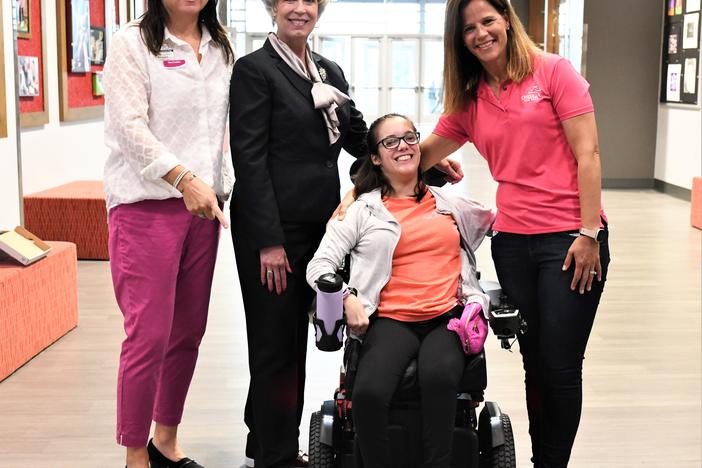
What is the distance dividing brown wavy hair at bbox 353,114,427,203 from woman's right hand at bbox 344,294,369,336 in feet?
1.24

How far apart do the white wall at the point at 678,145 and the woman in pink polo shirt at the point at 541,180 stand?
27.2 feet

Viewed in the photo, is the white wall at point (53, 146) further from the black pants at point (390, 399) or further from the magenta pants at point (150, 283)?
the black pants at point (390, 399)

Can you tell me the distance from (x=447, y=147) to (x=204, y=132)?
72 cm

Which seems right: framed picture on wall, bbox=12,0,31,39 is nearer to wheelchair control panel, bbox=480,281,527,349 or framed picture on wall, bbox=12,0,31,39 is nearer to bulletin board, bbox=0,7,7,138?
bulletin board, bbox=0,7,7,138

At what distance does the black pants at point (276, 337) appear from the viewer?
2709 millimetres

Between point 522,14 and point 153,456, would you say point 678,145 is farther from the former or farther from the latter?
point 153,456

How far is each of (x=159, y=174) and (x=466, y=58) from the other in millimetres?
905

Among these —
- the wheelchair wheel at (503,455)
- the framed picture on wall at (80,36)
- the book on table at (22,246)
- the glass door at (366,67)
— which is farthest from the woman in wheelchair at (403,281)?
the glass door at (366,67)

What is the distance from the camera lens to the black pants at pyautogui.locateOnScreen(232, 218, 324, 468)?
271 centimetres

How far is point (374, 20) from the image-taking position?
25734mm

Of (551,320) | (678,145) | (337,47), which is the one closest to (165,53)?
(551,320)

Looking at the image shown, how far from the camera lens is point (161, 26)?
2584mm

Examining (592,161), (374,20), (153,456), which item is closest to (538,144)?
(592,161)

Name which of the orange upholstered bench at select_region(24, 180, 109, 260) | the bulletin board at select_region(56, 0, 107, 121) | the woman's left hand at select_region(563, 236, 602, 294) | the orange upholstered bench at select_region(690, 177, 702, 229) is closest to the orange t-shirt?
the woman's left hand at select_region(563, 236, 602, 294)
